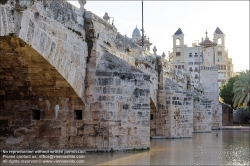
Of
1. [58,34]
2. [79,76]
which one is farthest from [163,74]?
[58,34]

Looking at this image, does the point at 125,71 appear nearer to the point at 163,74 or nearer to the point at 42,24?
the point at 42,24

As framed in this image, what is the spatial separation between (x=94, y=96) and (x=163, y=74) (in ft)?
30.6

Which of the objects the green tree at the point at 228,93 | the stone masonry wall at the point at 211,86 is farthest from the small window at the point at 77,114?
the green tree at the point at 228,93

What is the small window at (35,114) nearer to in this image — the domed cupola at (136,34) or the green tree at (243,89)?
the green tree at (243,89)

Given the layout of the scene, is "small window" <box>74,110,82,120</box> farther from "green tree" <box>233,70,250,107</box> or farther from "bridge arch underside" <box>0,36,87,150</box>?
"green tree" <box>233,70,250,107</box>

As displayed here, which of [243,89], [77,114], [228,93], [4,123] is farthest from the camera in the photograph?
[228,93]

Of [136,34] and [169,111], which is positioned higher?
[136,34]

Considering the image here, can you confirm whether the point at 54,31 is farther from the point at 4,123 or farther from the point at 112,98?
the point at 4,123

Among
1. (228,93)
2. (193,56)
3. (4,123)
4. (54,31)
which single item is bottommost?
(4,123)

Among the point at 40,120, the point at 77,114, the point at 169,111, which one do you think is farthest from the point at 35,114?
the point at 169,111

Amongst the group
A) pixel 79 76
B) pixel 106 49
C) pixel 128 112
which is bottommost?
pixel 128 112

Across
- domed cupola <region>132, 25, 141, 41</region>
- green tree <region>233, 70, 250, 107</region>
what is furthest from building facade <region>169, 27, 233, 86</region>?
green tree <region>233, 70, 250, 107</region>

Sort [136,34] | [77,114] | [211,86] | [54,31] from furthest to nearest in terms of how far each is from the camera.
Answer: [136,34], [211,86], [77,114], [54,31]

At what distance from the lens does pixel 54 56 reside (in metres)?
11.6
